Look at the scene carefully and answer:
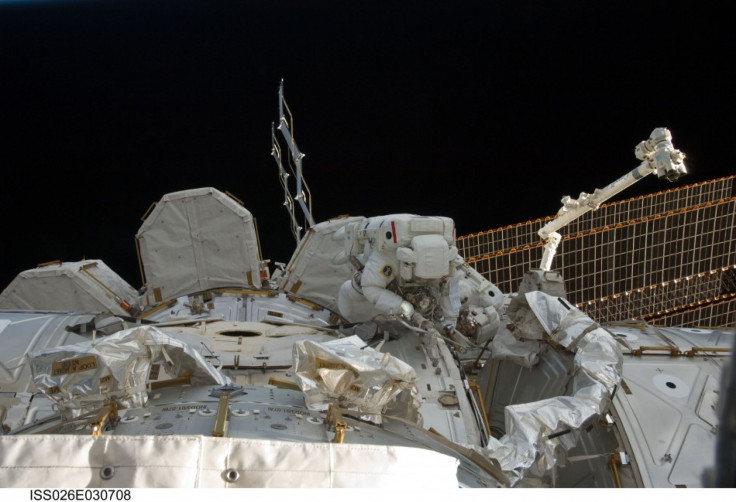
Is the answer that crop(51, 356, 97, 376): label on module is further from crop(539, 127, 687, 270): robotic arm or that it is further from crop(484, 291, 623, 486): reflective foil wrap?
crop(539, 127, 687, 270): robotic arm

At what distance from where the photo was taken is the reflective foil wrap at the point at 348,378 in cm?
299

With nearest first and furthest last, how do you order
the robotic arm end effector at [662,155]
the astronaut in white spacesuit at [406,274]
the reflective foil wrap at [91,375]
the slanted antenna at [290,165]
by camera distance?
the reflective foil wrap at [91,375], the astronaut in white spacesuit at [406,274], the robotic arm end effector at [662,155], the slanted antenna at [290,165]

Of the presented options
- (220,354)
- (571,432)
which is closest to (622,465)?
(571,432)

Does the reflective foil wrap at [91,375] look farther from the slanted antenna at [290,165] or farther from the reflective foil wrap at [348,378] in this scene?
the slanted antenna at [290,165]

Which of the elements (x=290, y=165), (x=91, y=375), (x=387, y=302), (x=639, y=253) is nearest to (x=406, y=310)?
(x=387, y=302)

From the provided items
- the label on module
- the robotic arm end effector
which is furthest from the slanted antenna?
the label on module

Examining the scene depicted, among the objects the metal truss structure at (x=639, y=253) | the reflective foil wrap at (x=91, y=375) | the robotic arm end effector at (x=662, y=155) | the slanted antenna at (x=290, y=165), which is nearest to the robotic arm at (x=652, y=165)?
the robotic arm end effector at (x=662, y=155)

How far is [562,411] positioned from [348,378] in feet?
3.75

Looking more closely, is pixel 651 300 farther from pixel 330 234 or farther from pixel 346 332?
pixel 346 332

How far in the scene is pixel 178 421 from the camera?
265 centimetres

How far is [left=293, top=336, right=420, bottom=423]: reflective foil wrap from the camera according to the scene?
2.99 m

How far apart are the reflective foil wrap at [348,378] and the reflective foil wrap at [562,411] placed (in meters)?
0.60

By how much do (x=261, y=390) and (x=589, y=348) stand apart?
6.07 feet

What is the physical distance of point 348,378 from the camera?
120 inches
